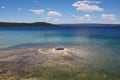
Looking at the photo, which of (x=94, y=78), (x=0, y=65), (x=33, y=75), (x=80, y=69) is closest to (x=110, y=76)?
(x=94, y=78)

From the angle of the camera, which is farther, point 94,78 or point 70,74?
point 70,74

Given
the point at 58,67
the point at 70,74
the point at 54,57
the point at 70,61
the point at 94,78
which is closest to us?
the point at 94,78

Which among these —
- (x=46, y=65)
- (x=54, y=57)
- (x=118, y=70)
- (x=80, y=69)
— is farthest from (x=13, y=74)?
(x=118, y=70)

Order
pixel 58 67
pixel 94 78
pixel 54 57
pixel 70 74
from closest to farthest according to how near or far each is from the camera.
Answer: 1. pixel 94 78
2. pixel 70 74
3. pixel 58 67
4. pixel 54 57

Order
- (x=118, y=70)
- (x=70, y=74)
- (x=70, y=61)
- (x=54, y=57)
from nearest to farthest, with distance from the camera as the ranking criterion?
1. (x=70, y=74)
2. (x=118, y=70)
3. (x=70, y=61)
4. (x=54, y=57)

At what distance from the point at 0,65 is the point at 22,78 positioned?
6153 millimetres

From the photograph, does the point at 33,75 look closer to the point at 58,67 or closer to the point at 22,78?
the point at 22,78

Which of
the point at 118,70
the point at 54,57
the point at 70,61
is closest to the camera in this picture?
the point at 118,70

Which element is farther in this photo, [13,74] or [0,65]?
[0,65]

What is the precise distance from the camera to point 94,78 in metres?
19.1

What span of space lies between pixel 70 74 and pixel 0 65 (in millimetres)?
9364

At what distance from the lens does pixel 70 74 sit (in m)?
20.4

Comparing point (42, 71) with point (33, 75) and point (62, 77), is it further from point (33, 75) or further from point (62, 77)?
point (62, 77)

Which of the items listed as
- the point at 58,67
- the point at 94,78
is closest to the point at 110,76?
the point at 94,78
